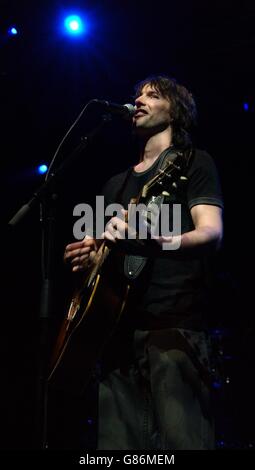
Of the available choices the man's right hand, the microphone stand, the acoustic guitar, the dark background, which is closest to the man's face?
the microphone stand

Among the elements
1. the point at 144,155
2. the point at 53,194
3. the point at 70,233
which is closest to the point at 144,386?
the point at 53,194

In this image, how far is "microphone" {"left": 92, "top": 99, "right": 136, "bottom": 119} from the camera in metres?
2.67

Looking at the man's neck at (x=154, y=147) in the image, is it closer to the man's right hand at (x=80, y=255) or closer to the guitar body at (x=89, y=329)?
the man's right hand at (x=80, y=255)

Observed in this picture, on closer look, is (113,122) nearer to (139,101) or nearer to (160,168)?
(139,101)

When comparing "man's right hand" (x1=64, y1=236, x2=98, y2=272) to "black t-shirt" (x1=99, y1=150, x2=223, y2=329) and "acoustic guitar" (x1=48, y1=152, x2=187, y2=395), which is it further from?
"black t-shirt" (x1=99, y1=150, x2=223, y2=329)

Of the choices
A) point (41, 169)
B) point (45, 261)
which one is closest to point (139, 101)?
point (45, 261)

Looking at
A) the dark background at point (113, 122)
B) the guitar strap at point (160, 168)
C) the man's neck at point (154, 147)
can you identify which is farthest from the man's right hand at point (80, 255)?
the dark background at point (113, 122)

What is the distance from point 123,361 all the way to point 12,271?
10.7 feet

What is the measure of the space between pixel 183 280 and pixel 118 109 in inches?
41.1

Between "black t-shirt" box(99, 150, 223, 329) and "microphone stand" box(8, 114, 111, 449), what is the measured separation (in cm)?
46

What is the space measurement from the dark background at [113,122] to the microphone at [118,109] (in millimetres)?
2176

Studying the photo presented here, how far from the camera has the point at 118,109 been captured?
272cm

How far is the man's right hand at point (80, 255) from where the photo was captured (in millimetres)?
2594

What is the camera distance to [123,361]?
2.34 meters
